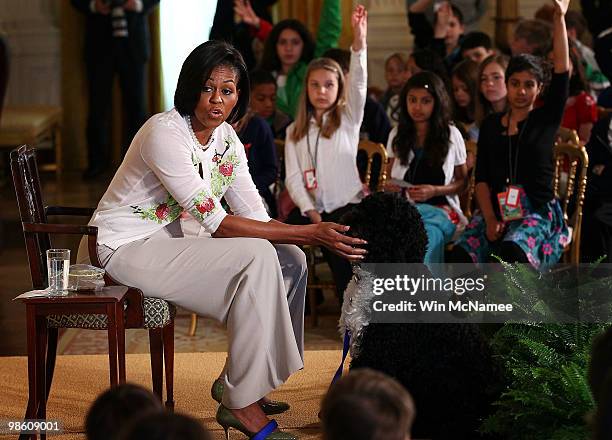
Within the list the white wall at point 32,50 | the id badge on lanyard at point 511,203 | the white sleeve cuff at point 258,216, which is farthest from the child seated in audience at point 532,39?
the white wall at point 32,50

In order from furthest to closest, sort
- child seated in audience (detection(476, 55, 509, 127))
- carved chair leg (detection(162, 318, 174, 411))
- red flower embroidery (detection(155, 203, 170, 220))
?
child seated in audience (detection(476, 55, 509, 127)) → carved chair leg (detection(162, 318, 174, 411)) → red flower embroidery (detection(155, 203, 170, 220))

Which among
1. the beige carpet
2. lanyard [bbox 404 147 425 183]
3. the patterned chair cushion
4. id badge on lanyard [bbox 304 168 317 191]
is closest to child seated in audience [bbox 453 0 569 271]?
lanyard [bbox 404 147 425 183]

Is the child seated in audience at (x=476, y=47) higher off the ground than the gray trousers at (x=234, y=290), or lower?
higher

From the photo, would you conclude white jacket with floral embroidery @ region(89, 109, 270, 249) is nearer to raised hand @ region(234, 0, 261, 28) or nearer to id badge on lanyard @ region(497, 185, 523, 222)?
id badge on lanyard @ region(497, 185, 523, 222)

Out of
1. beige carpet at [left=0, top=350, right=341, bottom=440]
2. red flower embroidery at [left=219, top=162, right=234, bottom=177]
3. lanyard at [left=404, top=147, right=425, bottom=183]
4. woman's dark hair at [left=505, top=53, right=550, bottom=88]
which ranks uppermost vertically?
woman's dark hair at [left=505, top=53, right=550, bottom=88]

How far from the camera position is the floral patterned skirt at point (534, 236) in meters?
4.78

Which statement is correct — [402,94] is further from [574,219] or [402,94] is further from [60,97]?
[60,97]

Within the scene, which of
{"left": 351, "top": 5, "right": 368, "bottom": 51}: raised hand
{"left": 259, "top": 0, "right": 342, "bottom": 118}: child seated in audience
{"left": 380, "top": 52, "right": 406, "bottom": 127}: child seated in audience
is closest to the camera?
{"left": 351, "top": 5, "right": 368, "bottom": 51}: raised hand

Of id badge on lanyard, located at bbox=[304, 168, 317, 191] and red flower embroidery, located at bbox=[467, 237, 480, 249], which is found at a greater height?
id badge on lanyard, located at bbox=[304, 168, 317, 191]

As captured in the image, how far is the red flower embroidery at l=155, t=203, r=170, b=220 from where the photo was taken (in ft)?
12.0

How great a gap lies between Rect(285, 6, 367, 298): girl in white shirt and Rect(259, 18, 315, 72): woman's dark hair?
1297 millimetres

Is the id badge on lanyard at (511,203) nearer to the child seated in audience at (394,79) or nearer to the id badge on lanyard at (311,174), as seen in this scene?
the id badge on lanyard at (311,174)

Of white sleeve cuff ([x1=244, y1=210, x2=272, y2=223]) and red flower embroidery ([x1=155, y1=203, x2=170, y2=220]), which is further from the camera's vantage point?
white sleeve cuff ([x1=244, y1=210, x2=272, y2=223])

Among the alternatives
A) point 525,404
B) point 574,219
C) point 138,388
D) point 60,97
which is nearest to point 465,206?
point 574,219
